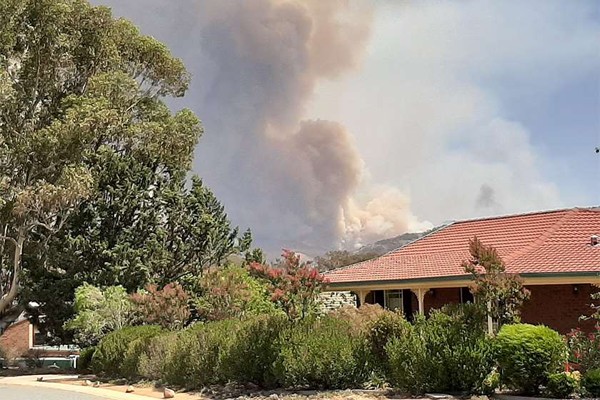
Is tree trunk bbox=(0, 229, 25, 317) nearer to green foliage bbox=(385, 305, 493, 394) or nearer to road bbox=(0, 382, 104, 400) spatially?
road bbox=(0, 382, 104, 400)

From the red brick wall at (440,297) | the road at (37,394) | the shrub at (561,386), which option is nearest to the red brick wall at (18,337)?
the road at (37,394)

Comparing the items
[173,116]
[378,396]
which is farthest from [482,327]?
[173,116]

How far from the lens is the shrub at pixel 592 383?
12258mm

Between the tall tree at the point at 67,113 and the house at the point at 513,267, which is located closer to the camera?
the house at the point at 513,267

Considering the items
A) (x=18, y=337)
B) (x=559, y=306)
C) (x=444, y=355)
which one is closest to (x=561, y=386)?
(x=444, y=355)

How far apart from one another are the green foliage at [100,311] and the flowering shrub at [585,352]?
52.3ft

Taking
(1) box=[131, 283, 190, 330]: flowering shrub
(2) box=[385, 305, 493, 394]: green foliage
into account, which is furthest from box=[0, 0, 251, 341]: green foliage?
(2) box=[385, 305, 493, 394]: green foliage

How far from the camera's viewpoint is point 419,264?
87.4 ft

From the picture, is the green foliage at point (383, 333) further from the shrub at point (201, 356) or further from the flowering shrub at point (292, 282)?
the shrub at point (201, 356)

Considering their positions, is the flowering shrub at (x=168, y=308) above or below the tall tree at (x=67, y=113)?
below

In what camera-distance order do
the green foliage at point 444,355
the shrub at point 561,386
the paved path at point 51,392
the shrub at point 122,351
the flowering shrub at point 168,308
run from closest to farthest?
the shrub at point 561,386 → the green foliage at point 444,355 → the paved path at point 51,392 → the shrub at point 122,351 → the flowering shrub at point 168,308

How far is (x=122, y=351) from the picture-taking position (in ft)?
71.5

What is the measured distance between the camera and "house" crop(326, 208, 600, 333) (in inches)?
809

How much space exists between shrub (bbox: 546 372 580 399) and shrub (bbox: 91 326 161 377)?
12.0 metres
